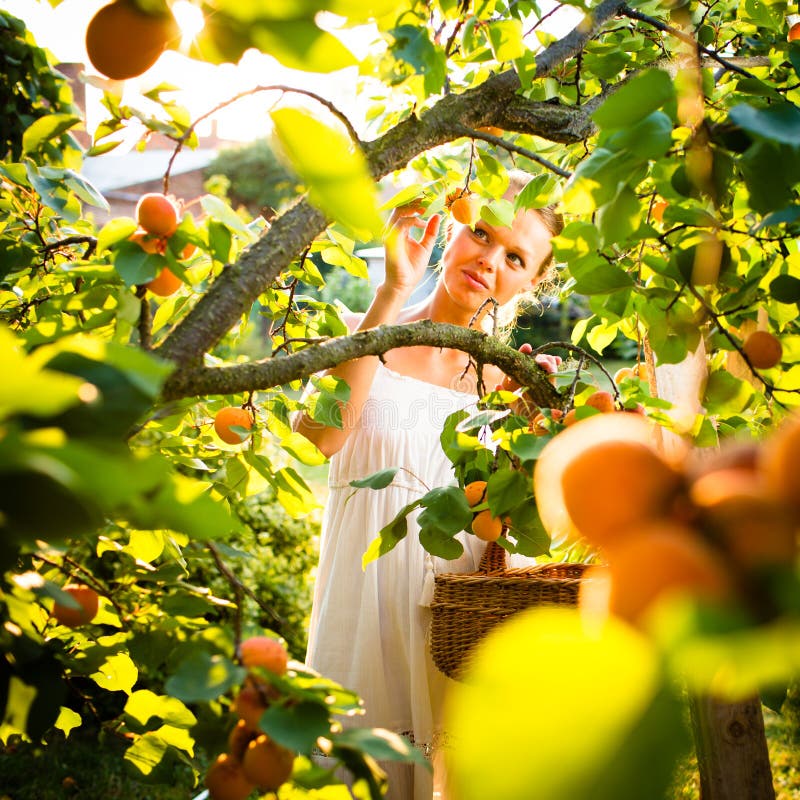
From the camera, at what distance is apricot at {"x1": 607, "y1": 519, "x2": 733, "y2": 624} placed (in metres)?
0.24

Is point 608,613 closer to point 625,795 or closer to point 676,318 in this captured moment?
point 625,795

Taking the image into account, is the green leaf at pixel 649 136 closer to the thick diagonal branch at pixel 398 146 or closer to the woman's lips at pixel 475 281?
the thick diagonal branch at pixel 398 146

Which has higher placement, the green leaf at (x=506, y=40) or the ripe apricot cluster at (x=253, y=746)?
the green leaf at (x=506, y=40)

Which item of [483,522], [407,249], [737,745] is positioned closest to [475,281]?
[407,249]

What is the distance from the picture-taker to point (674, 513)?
→ 0.29 metres

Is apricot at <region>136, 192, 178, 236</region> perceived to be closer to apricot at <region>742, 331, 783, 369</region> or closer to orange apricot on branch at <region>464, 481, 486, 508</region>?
orange apricot on branch at <region>464, 481, 486, 508</region>

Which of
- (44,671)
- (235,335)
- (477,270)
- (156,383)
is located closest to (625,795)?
(156,383)

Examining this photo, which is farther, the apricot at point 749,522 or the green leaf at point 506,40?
the green leaf at point 506,40

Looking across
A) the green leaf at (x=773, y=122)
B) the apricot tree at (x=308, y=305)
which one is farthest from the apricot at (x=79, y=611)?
the green leaf at (x=773, y=122)

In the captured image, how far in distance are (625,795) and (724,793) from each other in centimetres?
104

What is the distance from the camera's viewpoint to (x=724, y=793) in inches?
41.9

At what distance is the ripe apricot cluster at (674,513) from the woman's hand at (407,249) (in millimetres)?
1172

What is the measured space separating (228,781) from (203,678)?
0.32 feet

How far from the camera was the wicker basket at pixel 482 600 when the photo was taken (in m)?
1.08
